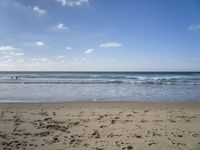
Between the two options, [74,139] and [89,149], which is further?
[74,139]

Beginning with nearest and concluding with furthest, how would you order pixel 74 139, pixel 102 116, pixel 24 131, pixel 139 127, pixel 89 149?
pixel 89 149
pixel 74 139
pixel 24 131
pixel 139 127
pixel 102 116

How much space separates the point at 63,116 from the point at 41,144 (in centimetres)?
293

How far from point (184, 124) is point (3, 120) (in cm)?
588

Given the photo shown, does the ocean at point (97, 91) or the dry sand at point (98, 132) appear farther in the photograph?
the ocean at point (97, 91)

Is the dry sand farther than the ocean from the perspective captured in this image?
No

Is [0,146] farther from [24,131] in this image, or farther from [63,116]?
[63,116]

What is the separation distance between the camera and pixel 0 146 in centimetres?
445

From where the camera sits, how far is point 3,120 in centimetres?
678

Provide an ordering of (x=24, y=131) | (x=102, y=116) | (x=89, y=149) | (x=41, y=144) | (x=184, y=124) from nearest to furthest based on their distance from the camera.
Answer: (x=89, y=149) < (x=41, y=144) < (x=24, y=131) < (x=184, y=124) < (x=102, y=116)

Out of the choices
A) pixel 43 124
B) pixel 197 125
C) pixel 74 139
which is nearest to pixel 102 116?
pixel 43 124

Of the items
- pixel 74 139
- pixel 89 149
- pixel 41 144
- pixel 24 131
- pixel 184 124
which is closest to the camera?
pixel 89 149

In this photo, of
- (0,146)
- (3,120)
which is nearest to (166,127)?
(0,146)

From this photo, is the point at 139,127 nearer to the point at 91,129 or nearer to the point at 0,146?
the point at 91,129

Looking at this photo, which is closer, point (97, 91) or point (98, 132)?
point (98, 132)
